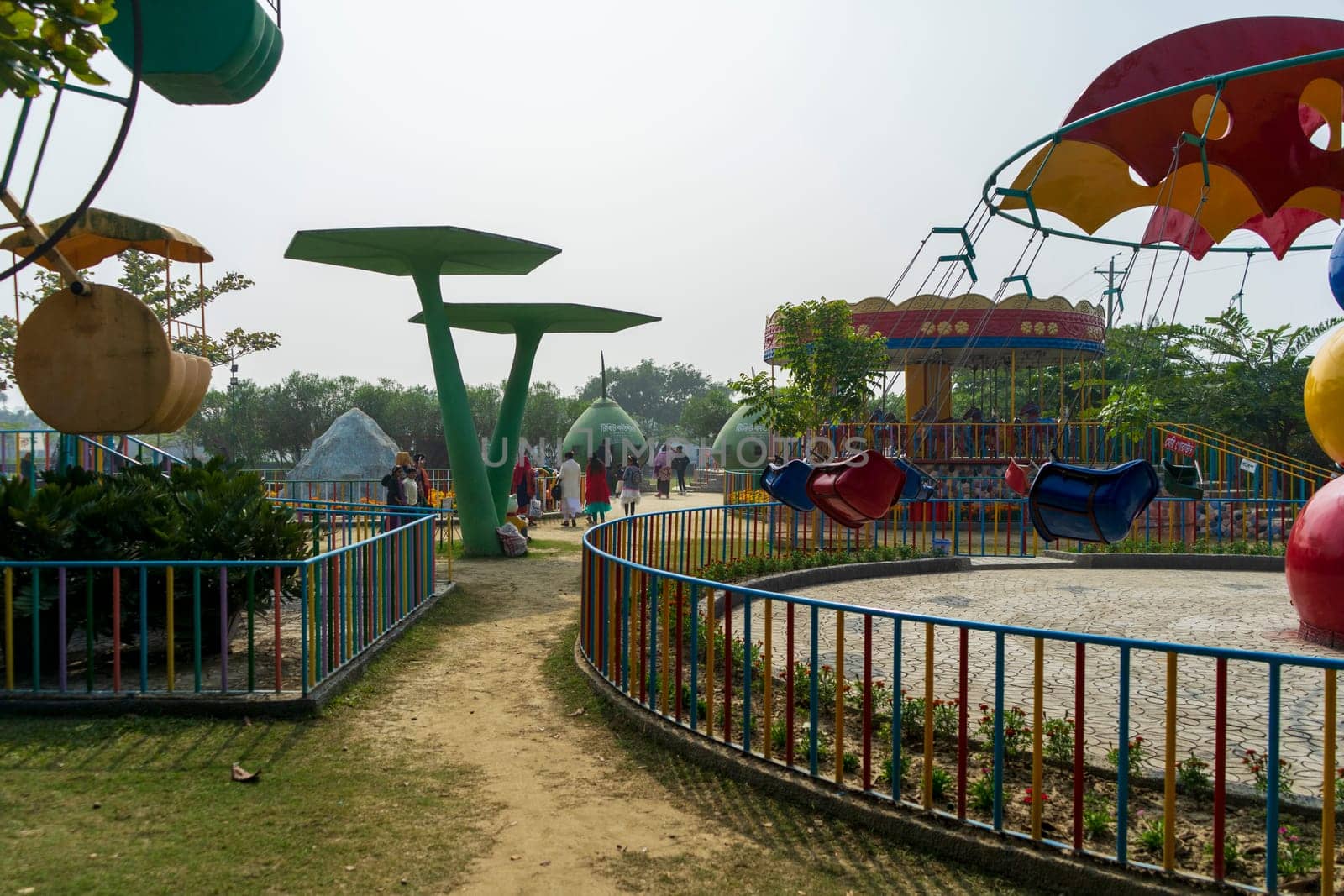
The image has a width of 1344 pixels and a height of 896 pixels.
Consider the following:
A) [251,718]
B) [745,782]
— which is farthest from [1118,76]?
[251,718]

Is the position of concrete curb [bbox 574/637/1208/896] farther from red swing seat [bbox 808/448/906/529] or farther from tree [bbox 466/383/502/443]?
tree [bbox 466/383/502/443]

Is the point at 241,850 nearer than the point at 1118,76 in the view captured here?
Yes

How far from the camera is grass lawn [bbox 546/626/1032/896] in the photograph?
389cm

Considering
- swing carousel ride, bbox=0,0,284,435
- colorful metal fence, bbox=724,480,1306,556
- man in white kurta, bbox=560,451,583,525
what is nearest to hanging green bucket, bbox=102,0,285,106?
swing carousel ride, bbox=0,0,284,435

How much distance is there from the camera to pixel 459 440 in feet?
50.0

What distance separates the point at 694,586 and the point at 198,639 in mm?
3077

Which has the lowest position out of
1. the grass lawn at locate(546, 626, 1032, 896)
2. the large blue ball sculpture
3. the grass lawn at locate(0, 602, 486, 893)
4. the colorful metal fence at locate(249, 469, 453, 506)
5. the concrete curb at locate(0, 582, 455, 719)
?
the grass lawn at locate(546, 626, 1032, 896)

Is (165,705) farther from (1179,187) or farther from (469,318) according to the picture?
(469,318)

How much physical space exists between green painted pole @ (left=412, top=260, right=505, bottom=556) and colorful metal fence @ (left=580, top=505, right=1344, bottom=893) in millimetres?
7071

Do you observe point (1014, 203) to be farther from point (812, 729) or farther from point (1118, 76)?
point (812, 729)

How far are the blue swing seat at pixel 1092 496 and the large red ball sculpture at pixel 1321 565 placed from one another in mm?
2543

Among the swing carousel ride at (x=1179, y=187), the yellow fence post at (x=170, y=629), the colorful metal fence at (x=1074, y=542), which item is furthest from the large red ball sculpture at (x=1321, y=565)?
the yellow fence post at (x=170, y=629)

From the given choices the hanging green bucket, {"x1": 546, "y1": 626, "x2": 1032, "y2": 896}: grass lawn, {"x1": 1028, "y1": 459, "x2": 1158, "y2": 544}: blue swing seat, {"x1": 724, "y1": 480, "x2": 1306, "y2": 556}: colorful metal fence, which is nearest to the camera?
{"x1": 546, "y1": 626, "x2": 1032, "y2": 896}: grass lawn

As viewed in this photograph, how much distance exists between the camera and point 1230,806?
462 centimetres
